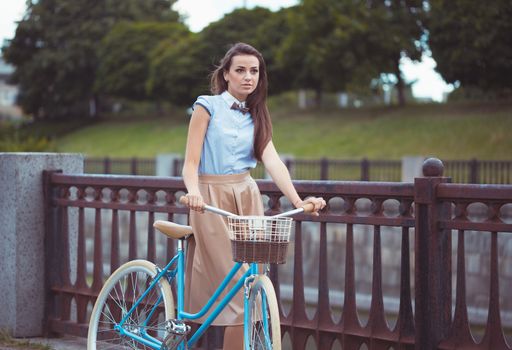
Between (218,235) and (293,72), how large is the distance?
1752 inches

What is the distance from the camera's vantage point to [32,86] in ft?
220

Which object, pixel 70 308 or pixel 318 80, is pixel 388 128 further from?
pixel 70 308

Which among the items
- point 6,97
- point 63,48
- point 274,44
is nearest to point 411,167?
point 274,44

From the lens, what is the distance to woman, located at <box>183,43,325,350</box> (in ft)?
16.0

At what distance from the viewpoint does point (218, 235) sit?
4.93 metres

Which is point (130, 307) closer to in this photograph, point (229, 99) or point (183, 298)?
point (183, 298)

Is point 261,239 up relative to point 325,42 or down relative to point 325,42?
down

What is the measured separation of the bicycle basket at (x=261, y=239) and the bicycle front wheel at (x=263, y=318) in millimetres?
191

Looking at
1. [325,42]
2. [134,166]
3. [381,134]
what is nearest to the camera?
[134,166]

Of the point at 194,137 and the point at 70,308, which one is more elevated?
the point at 194,137

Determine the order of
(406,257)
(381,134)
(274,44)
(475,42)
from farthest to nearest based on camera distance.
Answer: (274,44)
(381,134)
(475,42)
(406,257)

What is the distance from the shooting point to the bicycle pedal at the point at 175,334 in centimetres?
506

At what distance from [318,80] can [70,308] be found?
136 ft

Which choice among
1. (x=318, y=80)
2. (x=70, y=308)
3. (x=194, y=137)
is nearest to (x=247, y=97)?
(x=194, y=137)
